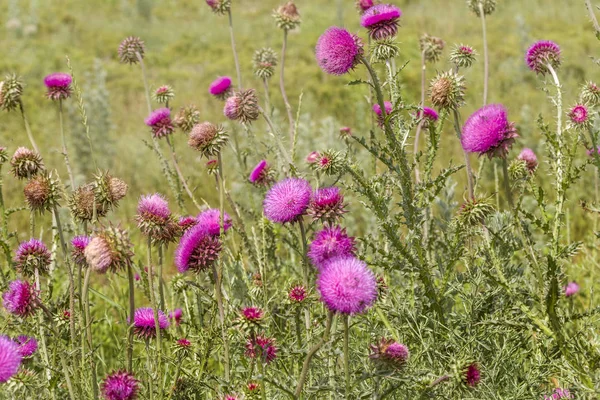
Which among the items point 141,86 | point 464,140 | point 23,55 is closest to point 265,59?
point 464,140

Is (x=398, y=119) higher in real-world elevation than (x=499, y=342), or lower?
higher

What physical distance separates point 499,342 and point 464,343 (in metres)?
0.22

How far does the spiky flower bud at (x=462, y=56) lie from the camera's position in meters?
2.67

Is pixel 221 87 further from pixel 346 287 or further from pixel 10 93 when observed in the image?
pixel 346 287

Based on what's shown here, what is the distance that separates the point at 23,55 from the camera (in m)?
16.9

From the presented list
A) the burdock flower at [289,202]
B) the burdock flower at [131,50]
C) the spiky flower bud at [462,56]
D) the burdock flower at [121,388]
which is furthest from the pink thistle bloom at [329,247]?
the burdock flower at [131,50]

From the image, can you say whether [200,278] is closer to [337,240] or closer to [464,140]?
[337,240]

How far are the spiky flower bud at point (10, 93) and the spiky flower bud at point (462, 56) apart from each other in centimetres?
186

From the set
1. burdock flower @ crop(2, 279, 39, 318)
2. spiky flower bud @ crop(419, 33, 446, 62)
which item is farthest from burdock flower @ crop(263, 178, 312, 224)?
spiky flower bud @ crop(419, 33, 446, 62)

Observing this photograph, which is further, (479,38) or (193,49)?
(193,49)

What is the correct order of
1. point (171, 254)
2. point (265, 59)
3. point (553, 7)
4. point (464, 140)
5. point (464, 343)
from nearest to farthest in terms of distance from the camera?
point (464, 140), point (464, 343), point (265, 59), point (171, 254), point (553, 7)

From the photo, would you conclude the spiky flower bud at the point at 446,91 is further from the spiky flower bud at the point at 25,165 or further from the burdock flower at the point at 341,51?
the spiky flower bud at the point at 25,165

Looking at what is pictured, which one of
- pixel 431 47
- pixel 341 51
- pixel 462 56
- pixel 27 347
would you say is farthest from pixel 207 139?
pixel 431 47

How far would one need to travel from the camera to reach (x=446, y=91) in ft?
7.24
